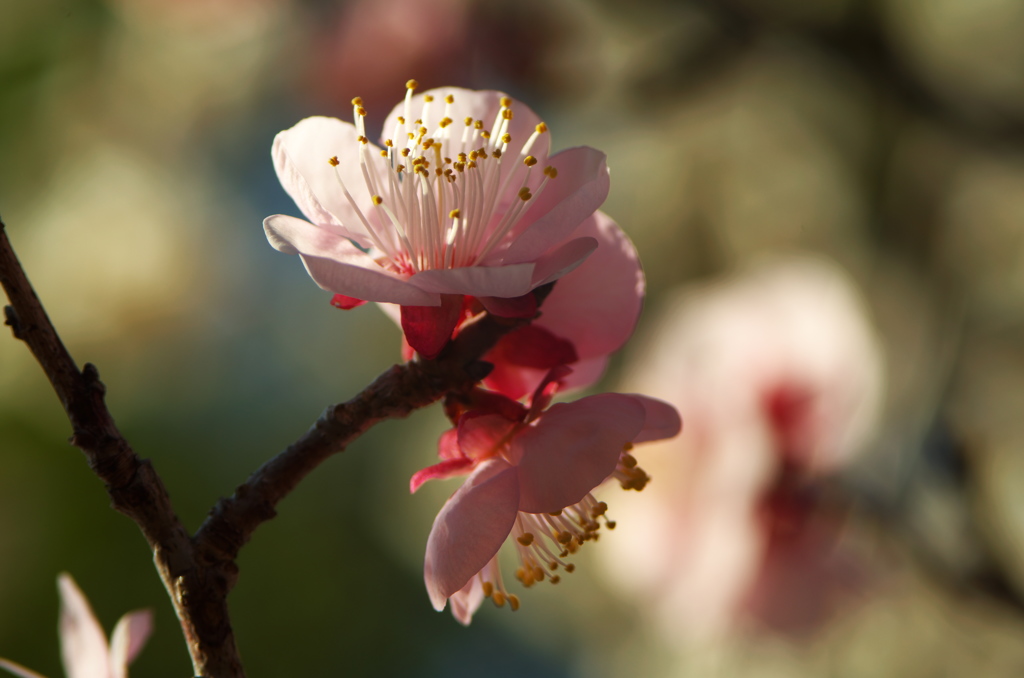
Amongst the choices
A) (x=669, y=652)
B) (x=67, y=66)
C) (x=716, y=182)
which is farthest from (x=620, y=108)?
(x=67, y=66)

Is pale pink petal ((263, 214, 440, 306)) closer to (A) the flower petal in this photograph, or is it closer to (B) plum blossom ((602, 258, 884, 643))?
(A) the flower petal

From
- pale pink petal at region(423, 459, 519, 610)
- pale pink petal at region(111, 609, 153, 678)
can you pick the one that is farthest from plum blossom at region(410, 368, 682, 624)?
pale pink petal at region(111, 609, 153, 678)

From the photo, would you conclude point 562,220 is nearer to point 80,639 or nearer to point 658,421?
point 658,421

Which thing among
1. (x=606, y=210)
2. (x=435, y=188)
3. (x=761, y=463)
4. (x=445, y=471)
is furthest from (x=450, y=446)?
(x=606, y=210)

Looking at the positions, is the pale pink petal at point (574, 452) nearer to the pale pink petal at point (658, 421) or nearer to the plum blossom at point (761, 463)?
the pale pink petal at point (658, 421)

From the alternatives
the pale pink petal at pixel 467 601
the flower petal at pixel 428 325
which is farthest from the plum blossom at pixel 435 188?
the pale pink petal at pixel 467 601

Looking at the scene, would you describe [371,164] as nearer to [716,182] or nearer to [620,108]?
[620,108]
